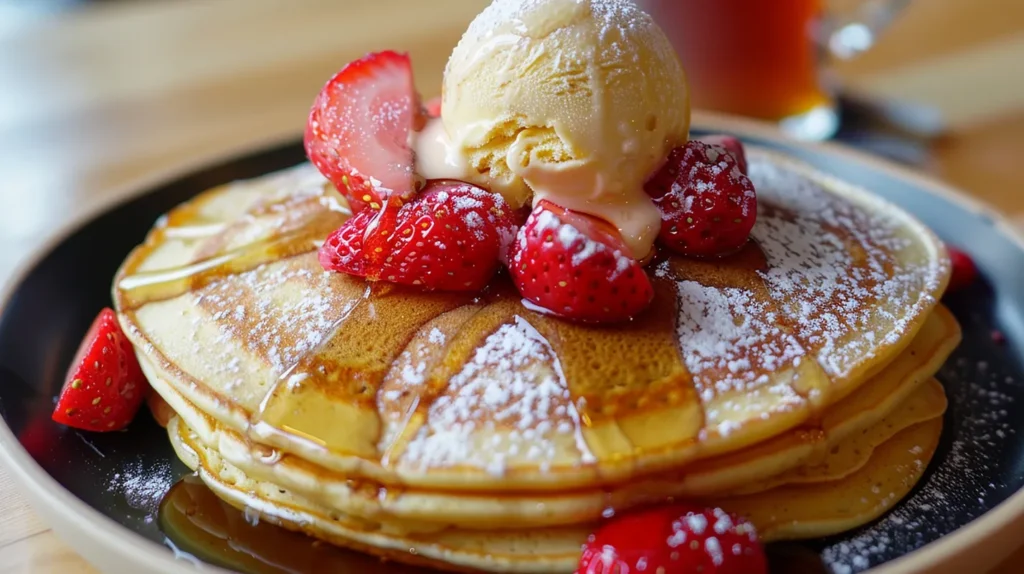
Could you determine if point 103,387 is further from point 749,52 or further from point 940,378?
point 749,52

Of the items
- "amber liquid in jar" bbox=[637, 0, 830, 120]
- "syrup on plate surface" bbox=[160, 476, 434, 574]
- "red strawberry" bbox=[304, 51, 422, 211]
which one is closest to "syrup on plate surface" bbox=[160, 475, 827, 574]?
"syrup on plate surface" bbox=[160, 476, 434, 574]

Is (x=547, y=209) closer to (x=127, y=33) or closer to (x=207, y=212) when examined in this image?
(x=207, y=212)

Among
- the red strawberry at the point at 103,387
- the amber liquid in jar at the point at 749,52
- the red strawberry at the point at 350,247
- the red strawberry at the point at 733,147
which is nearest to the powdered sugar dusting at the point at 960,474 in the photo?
the red strawberry at the point at 733,147

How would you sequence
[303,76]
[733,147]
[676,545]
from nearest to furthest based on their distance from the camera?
[676,545] < [733,147] < [303,76]

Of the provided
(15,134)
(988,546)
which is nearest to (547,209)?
(988,546)

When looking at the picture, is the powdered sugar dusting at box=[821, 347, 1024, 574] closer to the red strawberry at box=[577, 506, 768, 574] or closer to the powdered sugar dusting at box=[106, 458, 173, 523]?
the red strawberry at box=[577, 506, 768, 574]

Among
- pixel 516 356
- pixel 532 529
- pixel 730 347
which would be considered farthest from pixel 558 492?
pixel 730 347

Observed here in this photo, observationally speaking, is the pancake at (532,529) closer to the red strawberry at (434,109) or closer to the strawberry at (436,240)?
the strawberry at (436,240)
